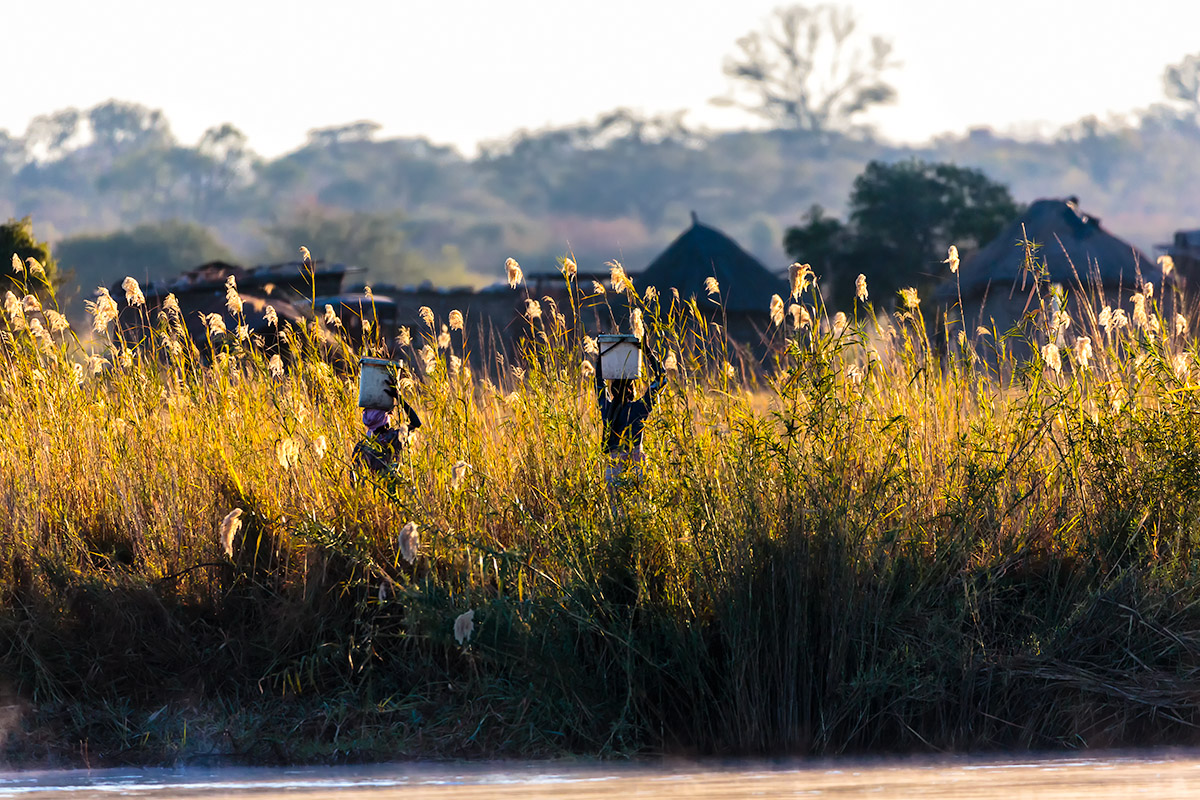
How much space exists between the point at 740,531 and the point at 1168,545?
153 centimetres

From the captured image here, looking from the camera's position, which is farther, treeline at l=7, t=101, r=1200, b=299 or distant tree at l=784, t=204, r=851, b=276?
treeline at l=7, t=101, r=1200, b=299

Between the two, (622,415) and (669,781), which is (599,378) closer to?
(622,415)

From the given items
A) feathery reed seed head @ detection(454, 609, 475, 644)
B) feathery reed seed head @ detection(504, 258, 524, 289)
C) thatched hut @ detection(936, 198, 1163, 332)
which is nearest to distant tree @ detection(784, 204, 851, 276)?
thatched hut @ detection(936, 198, 1163, 332)

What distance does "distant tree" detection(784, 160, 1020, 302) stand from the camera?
113 feet

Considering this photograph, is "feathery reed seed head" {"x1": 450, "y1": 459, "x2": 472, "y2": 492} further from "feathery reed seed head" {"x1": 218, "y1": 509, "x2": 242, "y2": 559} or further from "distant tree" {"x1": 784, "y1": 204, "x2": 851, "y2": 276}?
"distant tree" {"x1": 784, "y1": 204, "x2": 851, "y2": 276}

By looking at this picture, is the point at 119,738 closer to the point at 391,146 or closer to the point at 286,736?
the point at 286,736

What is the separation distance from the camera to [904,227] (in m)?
35.0

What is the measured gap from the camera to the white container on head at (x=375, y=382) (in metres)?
4.86

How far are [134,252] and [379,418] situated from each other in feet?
238

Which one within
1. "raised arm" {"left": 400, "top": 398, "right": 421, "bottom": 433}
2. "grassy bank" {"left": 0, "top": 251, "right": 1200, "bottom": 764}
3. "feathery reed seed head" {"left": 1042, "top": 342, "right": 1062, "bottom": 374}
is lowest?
"grassy bank" {"left": 0, "top": 251, "right": 1200, "bottom": 764}

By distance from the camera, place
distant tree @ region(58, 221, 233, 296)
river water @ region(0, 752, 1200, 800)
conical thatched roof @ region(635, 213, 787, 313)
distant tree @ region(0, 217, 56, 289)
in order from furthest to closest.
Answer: distant tree @ region(58, 221, 233, 296) → conical thatched roof @ region(635, 213, 787, 313) → distant tree @ region(0, 217, 56, 289) → river water @ region(0, 752, 1200, 800)

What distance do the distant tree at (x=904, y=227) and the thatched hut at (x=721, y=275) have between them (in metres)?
5.95

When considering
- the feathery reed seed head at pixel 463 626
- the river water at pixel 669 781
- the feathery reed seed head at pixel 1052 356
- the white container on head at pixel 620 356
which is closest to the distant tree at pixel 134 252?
the white container on head at pixel 620 356

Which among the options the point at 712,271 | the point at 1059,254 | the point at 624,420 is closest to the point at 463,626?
the point at 624,420
